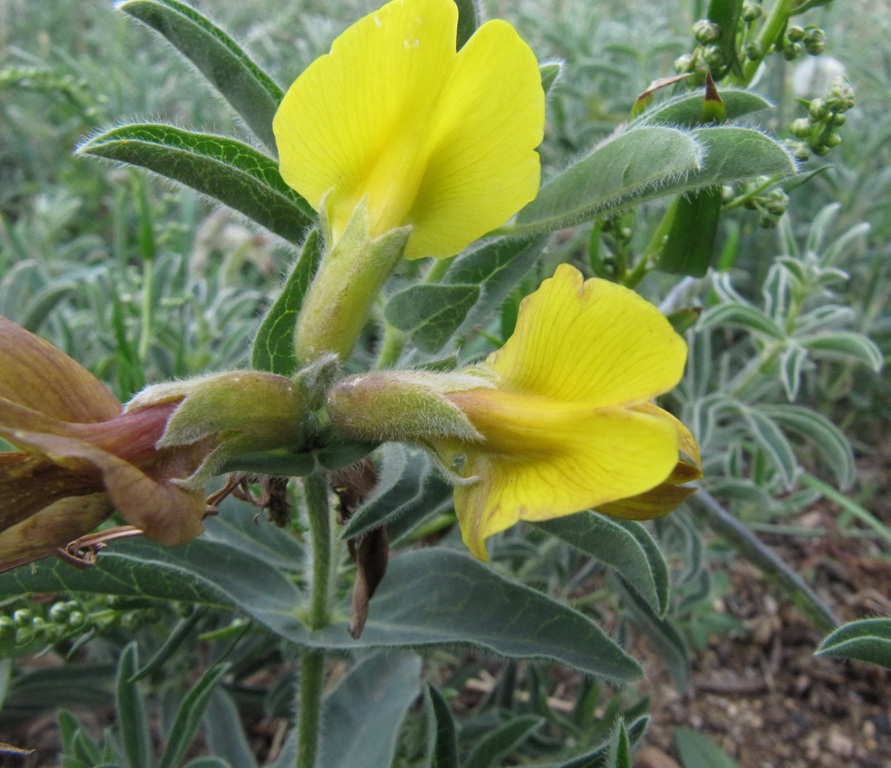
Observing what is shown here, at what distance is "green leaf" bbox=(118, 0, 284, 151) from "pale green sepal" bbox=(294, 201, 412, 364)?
26 cm

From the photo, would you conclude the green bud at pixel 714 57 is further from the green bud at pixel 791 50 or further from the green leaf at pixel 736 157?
the green leaf at pixel 736 157

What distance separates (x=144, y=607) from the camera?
1225 mm

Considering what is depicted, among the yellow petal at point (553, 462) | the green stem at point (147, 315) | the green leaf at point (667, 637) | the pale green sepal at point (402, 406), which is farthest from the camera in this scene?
the green stem at point (147, 315)

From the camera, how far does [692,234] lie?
1.15 meters

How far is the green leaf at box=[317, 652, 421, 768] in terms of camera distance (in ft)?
3.99

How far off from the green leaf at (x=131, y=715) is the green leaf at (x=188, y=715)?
0.21 ft

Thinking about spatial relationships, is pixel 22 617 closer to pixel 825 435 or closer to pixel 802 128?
pixel 802 128

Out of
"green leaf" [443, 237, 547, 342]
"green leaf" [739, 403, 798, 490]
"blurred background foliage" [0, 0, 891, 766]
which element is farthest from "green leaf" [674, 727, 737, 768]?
"green leaf" [443, 237, 547, 342]

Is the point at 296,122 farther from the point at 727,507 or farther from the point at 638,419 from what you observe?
the point at 727,507

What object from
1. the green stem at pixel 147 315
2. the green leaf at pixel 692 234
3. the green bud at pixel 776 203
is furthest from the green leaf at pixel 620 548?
the green stem at pixel 147 315

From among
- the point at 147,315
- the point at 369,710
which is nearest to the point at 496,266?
the point at 369,710

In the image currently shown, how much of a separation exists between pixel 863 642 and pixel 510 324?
0.69 meters

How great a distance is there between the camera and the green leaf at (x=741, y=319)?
157 centimetres

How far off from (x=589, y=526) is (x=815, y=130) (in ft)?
2.25
